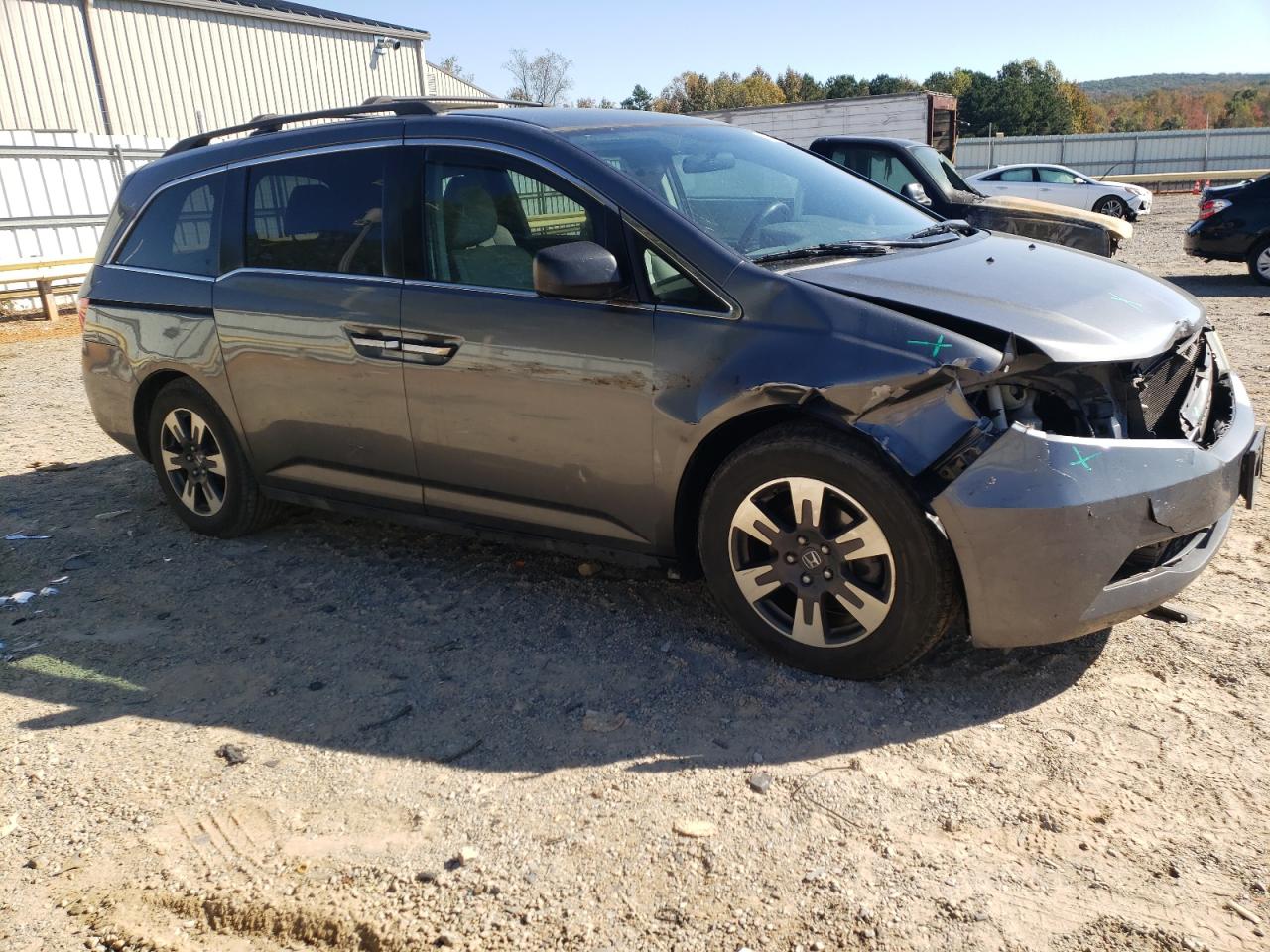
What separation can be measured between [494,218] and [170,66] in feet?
66.6

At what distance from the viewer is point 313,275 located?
14.3ft

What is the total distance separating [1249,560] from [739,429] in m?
2.37

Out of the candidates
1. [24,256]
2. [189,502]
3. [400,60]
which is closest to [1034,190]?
[400,60]

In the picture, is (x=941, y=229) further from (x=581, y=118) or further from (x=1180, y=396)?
(x=581, y=118)

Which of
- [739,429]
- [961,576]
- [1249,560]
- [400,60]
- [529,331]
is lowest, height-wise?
[1249,560]

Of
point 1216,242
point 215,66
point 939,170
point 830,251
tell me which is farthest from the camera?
point 215,66

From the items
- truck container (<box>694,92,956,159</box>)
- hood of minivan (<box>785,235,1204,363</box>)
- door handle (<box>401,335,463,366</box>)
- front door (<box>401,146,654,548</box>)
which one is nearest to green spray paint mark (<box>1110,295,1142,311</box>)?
hood of minivan (<box>785,235,1204,363</box>)

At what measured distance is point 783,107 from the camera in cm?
2325

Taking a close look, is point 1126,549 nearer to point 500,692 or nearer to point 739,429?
point 739,429

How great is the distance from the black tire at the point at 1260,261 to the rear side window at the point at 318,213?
12.3 metres

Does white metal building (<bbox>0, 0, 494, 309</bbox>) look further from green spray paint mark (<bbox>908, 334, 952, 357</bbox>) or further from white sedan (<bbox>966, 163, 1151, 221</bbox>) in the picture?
white sedan (<bbox>966, 163, 1151, 221</bbox>)

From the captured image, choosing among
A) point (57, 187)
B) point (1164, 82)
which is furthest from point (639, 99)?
point (1164, 82)

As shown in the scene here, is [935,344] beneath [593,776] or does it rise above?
above

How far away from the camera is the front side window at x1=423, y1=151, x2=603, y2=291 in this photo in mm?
3762
